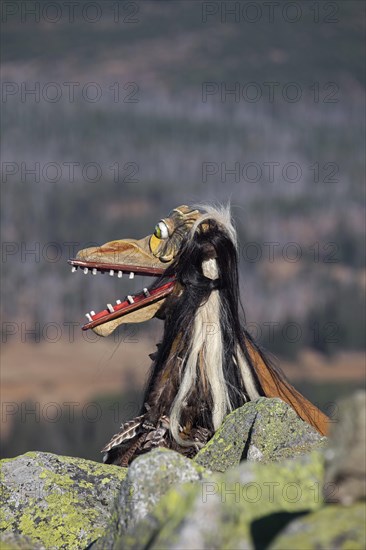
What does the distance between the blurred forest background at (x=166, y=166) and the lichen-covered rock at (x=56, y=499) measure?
173 ft

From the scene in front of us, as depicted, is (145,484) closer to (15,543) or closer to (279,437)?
(15,543)

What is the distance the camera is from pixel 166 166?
12294 centimetres

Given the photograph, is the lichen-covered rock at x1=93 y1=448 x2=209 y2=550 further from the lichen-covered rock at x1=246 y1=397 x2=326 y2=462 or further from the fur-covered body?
the fur-covered body

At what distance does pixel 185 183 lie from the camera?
115 m

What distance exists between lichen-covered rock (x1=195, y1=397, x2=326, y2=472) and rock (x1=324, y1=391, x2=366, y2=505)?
1.67 metres

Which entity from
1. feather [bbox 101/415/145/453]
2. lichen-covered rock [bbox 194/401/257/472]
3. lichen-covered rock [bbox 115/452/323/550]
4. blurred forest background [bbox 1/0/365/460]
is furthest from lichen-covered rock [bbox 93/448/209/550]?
blurred forest background [bbox 1/0/365/460]

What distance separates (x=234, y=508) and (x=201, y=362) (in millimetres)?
4257

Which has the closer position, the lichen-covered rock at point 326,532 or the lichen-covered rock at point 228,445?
the lichen-covered rock at point 326,532

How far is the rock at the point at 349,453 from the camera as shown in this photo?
326cm

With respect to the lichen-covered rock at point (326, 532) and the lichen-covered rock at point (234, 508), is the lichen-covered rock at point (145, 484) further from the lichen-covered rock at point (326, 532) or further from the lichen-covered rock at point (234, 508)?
the lichen-covered rock at point (326, 532)

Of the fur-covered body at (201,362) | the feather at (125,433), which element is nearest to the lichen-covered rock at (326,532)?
the fur-covered body at (201,362)

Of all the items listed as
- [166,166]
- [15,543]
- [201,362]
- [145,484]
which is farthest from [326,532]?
[166,166]

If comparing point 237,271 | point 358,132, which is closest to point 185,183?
point 358,132

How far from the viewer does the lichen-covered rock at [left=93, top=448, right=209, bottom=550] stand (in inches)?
154
